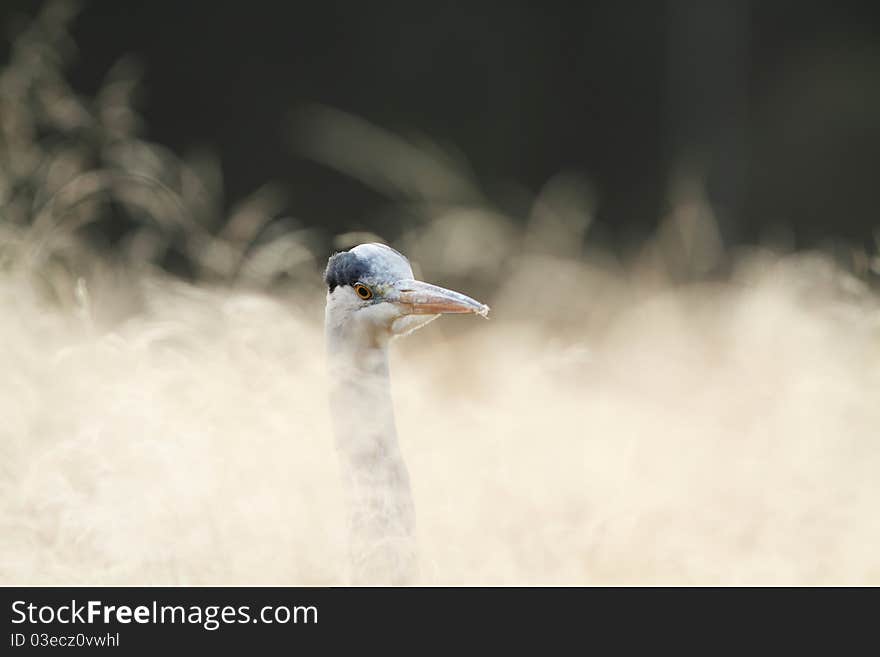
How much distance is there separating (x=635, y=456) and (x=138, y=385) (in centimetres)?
91

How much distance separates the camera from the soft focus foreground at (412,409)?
5.41 ft

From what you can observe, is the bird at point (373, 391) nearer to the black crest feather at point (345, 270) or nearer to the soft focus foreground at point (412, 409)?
the black crest feather at point (345, 270)

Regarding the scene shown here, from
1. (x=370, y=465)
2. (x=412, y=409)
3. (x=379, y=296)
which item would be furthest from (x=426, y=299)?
(x=412, y=409)

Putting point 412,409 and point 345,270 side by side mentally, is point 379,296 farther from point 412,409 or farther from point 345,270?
point 412,409

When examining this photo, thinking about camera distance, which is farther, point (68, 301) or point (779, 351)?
point (779, 351)

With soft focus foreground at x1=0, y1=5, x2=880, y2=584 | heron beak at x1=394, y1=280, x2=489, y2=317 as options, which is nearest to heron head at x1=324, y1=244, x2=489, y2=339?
heron beak at x1=394, y1=280, x2=489, y2=317

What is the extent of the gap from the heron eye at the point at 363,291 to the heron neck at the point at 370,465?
2.3 inches

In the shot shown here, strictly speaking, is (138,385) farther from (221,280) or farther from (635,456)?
(635,456)

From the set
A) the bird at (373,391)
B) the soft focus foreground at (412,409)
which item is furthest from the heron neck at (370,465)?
the soft focus foreground at (412,409)

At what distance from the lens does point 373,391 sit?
1.50 metres

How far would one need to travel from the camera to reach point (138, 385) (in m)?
1.85

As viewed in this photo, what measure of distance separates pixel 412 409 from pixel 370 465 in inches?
28.3

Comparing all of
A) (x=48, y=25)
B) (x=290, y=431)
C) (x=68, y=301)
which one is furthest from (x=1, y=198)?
(x=290, y=431)

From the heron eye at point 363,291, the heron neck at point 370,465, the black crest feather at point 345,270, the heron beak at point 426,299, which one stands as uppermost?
the black crest feather at point 345,270
